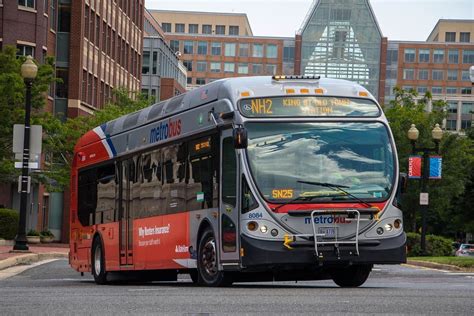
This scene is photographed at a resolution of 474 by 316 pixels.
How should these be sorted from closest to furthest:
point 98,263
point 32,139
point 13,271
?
point 98,263 < point 13,271 < point 32,139

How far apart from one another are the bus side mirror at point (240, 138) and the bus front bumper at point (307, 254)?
1320 mm

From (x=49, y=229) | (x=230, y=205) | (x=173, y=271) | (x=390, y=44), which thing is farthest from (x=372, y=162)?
(x=390, y=44)

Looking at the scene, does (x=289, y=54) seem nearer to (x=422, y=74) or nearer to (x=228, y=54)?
(x=228, y=54)

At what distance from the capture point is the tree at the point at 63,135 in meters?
49.4

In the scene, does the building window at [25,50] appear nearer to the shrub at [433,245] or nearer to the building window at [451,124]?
the shrub at [433,245]

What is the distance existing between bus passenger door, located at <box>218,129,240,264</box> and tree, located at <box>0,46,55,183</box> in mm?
29567

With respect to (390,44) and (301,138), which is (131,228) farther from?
(390,44)

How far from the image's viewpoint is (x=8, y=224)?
160 ft

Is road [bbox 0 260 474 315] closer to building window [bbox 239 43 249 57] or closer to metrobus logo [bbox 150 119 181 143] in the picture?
metrobus logo [bbox 150 119 181 143]

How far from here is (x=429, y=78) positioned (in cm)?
17162

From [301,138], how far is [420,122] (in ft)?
171

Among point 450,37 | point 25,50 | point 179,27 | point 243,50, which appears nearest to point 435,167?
point 25,50

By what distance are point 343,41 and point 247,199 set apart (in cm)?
13297

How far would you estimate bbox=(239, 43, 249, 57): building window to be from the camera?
171000 mm
